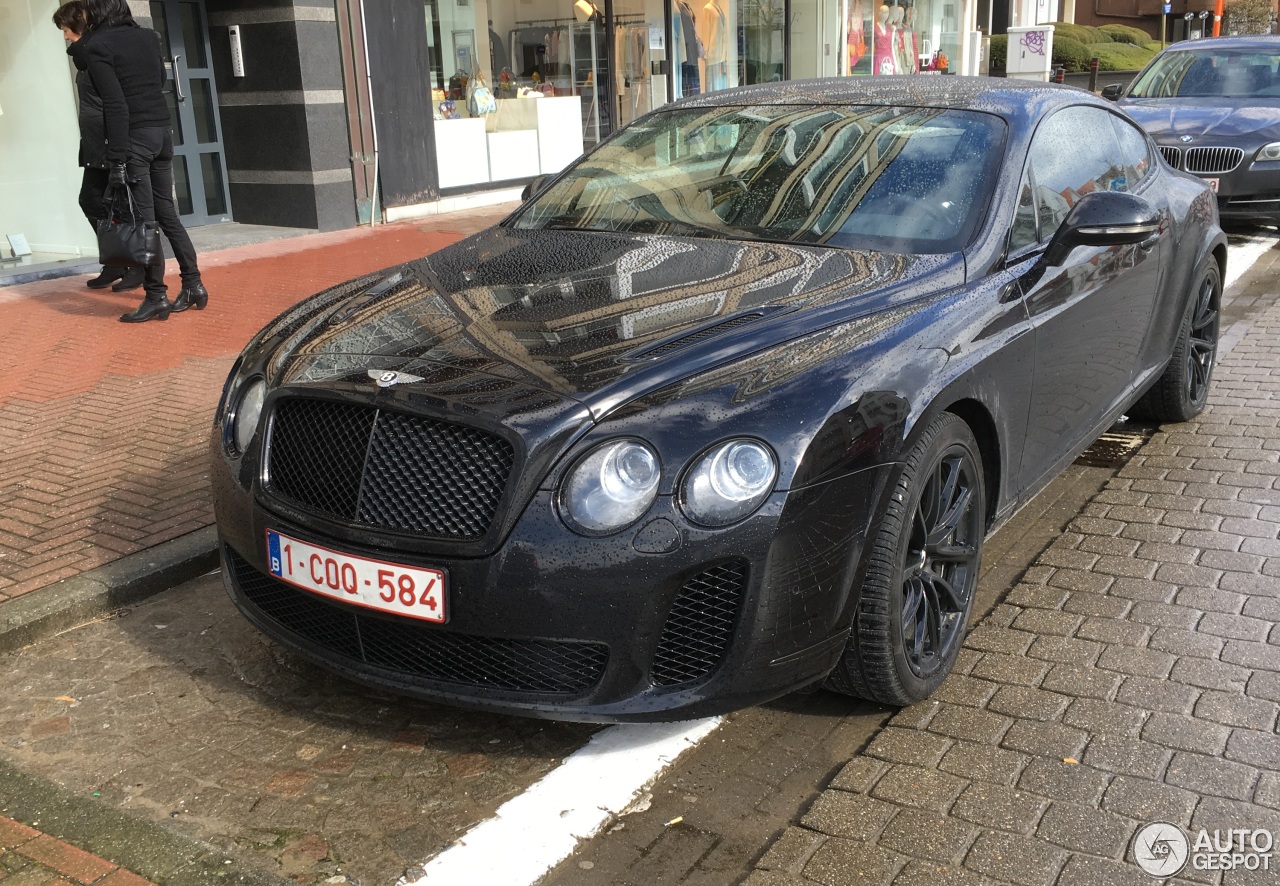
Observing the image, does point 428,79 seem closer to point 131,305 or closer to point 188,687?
point 131,305

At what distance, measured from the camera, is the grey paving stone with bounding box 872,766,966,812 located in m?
2.90

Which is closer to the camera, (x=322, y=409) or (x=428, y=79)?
(x=322, y=409)

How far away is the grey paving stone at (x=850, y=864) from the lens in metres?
2.63

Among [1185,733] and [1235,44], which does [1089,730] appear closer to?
[1185,733]

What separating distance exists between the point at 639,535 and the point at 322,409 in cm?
92

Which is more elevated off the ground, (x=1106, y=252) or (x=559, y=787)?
(x=1106, y=252)

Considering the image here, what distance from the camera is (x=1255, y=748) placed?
3.09m

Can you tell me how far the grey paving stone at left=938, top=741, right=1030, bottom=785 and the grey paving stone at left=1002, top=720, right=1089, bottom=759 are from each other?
45 mm

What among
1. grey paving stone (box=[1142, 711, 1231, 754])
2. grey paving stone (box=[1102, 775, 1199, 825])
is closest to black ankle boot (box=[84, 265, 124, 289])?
grey paving stone (box=[1142, 711, 1231, 754])

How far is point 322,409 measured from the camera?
10.0ft

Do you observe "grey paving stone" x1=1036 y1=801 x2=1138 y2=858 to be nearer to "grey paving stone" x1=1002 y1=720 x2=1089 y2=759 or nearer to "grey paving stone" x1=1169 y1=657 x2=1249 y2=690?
"grey paving stone" x1=1002 y1=720 x2=1089 y2=759

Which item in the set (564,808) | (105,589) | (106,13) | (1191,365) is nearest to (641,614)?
(564,808)

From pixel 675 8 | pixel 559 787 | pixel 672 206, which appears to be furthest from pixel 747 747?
pixel 675 8

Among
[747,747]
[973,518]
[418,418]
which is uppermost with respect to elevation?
[418,418]
